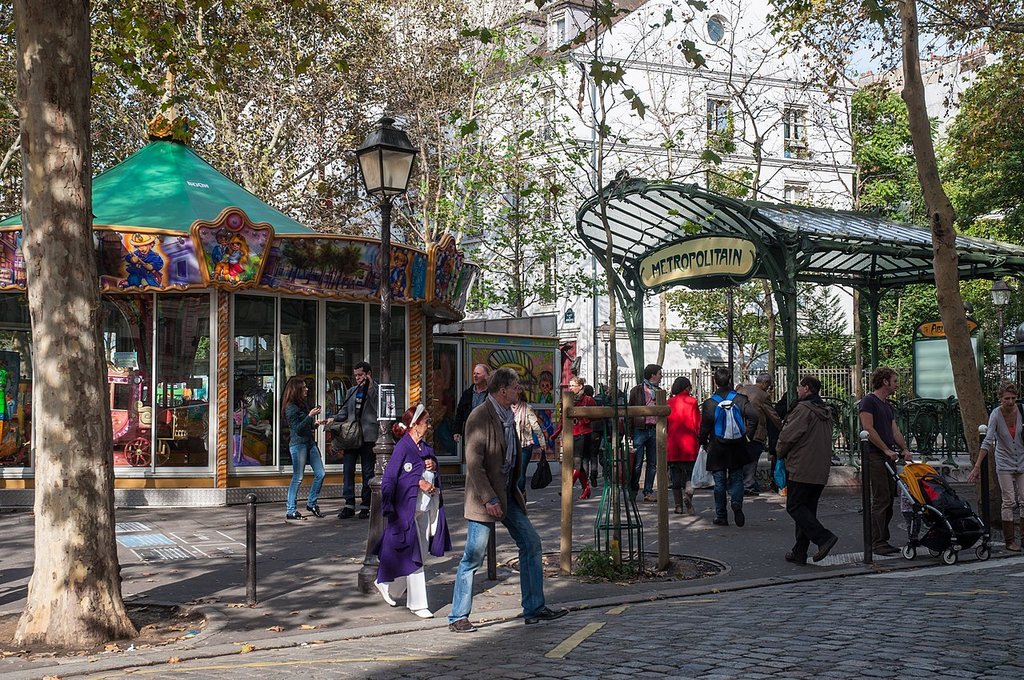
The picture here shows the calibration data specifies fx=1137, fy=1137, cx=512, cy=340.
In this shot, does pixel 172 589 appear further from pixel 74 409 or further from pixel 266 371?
pixel 266 371

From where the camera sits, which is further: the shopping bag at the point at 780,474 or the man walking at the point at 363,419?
the shopping bag at the point at 780,474

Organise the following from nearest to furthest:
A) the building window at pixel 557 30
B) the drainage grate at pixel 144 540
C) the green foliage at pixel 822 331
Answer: the drainage grate at pixel 144 540 → the green foliage at pixel 822 331 → the building window at pixel 557 30

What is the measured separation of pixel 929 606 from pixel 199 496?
34.7 ft

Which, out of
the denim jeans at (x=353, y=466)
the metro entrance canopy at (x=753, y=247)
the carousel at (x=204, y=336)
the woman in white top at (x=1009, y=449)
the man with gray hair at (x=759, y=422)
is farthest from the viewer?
the metro entrance canopy at (x=753, y=247)

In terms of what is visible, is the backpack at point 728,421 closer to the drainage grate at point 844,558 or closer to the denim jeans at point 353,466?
the drainage grate at point 844,558

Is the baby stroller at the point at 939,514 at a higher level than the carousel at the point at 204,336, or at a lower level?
lower

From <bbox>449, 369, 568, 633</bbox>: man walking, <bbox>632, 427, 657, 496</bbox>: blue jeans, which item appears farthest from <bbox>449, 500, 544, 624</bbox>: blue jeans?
<bbox>632, 427, 657, 496</bbox>: blue jeans

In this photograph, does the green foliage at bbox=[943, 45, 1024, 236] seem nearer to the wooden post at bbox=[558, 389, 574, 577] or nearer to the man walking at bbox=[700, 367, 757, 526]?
the man walking at bbox=[700, 367, 757, 526]

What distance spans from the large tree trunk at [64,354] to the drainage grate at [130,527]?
226 inches

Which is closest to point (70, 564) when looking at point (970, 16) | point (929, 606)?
point (929, 606)

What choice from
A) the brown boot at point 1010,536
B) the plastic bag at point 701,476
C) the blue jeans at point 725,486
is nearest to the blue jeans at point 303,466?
the blue jeans at point 725,486

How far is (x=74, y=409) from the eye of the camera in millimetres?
7383

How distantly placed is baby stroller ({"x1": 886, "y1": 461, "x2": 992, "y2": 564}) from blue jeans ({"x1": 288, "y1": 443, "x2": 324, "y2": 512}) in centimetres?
692

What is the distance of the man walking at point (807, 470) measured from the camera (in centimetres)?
1041
